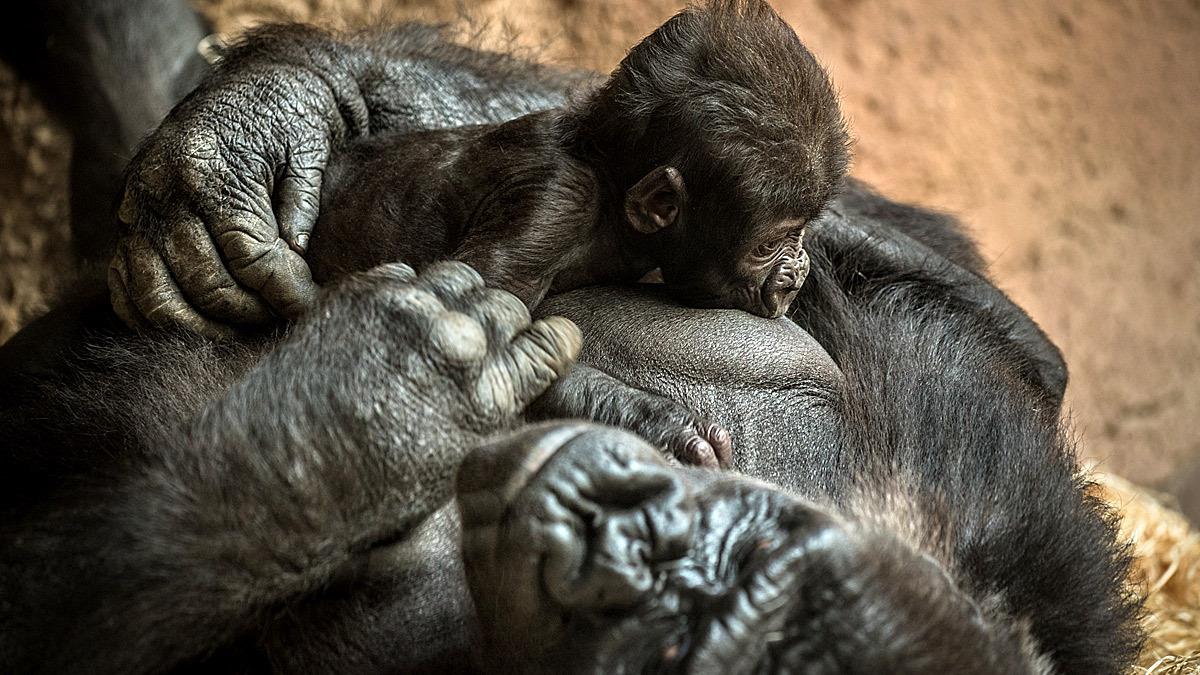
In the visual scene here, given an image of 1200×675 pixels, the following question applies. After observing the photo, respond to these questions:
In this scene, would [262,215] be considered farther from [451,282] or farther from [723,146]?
[723,146]

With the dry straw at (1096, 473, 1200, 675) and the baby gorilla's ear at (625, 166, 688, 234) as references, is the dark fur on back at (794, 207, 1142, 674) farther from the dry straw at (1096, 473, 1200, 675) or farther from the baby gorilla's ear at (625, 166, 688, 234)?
the dry straw at (1096, 473, 1200, 675)

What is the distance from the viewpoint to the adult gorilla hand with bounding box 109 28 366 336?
5.61ft

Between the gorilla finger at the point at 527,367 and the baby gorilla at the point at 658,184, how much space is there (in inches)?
9.0

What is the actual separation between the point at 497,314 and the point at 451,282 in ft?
0.21

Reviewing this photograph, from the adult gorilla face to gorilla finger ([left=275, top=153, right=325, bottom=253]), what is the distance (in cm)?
71

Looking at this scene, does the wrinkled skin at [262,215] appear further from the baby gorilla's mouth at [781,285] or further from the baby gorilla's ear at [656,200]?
the baby gorilla's mouth at [781,285]

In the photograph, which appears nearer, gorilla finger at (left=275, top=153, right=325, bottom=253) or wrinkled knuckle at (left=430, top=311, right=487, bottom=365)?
wrinkled knuckle at (left=430, top=311, right=487, bottom=365)

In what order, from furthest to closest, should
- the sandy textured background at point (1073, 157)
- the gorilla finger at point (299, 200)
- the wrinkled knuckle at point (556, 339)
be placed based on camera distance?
the sandy textured background at point (1073, 157)
the gorilla finger at point (299, 200)
the wrinkled knuckle at point (556, 339)

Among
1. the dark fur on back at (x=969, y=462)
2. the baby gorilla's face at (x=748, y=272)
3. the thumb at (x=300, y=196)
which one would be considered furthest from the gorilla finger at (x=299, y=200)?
the dark fur on back at (x=969, y=462)

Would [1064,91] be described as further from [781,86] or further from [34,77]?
[34,77]

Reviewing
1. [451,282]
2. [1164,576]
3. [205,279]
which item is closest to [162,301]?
[205,279]

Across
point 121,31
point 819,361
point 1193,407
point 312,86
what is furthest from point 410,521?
point 1193,407

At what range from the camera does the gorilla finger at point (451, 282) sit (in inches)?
53.7

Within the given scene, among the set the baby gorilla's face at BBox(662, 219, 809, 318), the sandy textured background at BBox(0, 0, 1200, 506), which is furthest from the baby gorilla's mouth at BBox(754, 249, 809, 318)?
the sandy textured background at BBox(0, 0, 1200, 506)
